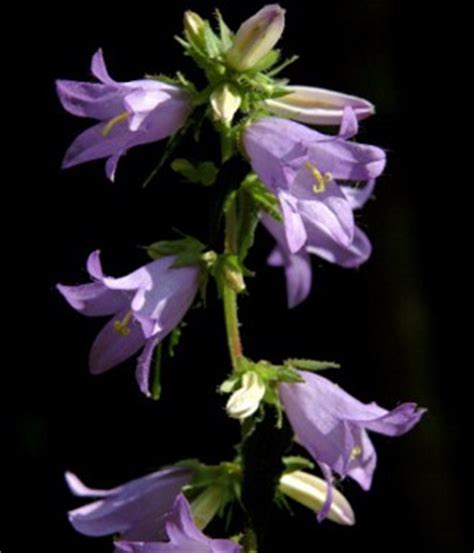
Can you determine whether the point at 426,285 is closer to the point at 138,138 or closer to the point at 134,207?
the point at 134,207

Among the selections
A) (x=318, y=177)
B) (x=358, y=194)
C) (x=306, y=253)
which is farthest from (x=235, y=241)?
(x=358, y=194)

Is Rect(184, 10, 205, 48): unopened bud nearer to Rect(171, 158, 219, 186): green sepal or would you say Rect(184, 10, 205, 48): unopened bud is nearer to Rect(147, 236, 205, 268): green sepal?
Rect(171, 158, 219, 186): green sepal

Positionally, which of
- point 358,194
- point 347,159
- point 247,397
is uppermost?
point 347,159

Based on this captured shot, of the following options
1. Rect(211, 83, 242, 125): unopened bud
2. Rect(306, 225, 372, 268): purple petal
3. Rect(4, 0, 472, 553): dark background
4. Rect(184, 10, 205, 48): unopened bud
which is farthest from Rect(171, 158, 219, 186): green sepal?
Rect(4, 0, 472, 553): dark background

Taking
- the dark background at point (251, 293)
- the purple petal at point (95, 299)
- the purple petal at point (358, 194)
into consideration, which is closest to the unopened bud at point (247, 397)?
the purple petal at point (95, 299)

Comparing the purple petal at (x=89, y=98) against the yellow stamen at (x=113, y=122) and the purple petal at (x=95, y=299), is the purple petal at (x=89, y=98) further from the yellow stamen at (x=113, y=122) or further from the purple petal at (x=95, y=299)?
the purple petal at (x=95, y=299)

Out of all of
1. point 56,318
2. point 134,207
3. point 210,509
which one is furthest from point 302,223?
point 56,318

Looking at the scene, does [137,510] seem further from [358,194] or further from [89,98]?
[358,194]
